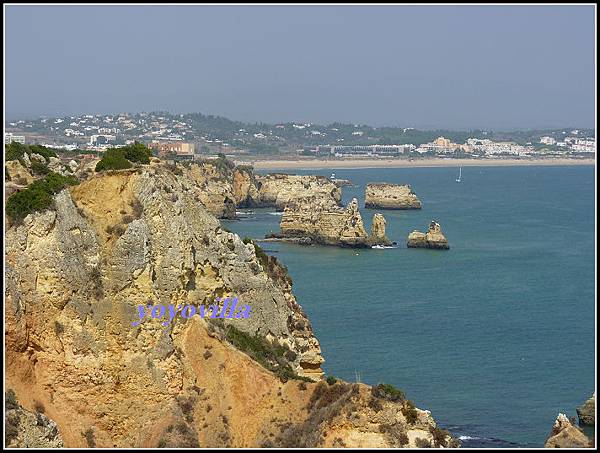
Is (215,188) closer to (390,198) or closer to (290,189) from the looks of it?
(290,189)

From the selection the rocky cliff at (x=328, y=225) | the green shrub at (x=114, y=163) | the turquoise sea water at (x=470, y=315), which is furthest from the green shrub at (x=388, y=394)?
the rocky cliff at (x=328, y=225)

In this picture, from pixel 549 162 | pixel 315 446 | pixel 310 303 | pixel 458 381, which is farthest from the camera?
pixel 549 162

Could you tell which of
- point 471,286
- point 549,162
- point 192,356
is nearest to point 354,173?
point 549,162

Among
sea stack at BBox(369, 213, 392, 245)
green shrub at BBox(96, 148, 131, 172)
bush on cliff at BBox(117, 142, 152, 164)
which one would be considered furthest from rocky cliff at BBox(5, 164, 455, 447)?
sea stack at BBox(369, 213, 392, 245)

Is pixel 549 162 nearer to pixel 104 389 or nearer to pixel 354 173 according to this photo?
pixel 354 173

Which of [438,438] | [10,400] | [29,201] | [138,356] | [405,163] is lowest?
[405,163]

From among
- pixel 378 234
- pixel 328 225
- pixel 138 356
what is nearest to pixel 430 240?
pixel 378 234
